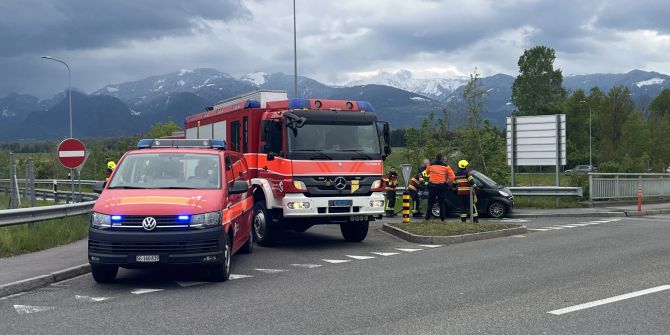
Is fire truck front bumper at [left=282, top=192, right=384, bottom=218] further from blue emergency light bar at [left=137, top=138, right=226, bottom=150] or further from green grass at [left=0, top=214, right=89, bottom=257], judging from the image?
green grass at [left=0, top=214, right=89, bottom=257]

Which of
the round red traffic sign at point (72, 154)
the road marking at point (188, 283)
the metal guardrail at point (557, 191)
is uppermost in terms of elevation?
the round red traffic sign at point (72, 154)

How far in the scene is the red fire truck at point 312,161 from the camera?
12.6 m

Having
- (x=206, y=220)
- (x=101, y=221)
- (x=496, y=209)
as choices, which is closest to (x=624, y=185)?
(x=496, y=209)

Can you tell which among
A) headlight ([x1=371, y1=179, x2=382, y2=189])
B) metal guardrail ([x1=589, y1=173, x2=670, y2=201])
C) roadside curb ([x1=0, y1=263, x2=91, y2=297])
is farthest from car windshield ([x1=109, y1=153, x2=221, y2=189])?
metal guardrail ([x1=589, y1=173, x2=670, y2=201])

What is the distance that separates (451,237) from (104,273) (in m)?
7.44

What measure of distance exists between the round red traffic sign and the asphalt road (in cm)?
607

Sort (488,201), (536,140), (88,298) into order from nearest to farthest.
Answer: (88,298) < (488,201) < (536,140)

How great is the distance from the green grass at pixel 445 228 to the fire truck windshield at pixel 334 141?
7.86 feet

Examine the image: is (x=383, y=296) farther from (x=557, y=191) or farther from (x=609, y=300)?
(x=557, y=191)

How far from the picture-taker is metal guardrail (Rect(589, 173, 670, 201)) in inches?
933

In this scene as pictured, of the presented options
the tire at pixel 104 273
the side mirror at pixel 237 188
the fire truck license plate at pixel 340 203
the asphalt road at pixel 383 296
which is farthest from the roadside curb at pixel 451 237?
the tire at pixel 104 273

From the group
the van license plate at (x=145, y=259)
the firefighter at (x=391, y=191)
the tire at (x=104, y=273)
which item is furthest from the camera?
the firefighter at (x=391, y=191)

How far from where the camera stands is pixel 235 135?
14391mm

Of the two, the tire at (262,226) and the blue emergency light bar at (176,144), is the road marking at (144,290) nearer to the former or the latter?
the blue emergency light bar at (176,144)
